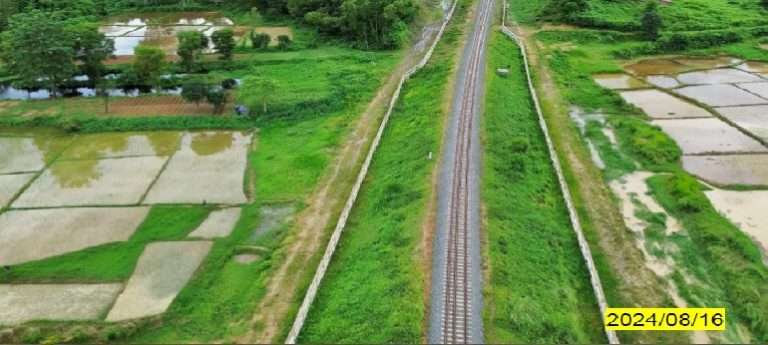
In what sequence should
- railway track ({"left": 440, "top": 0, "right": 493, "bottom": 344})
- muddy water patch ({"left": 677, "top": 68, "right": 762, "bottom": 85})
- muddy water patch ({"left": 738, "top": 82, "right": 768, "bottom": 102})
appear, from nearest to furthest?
railway track ({"left": 440, "top": 0, "right": 493, "bottom": 344}) → muddy water patch ({"left": 738, "top": 82, "right": 768, "bottom": 102}) → muddy water patch ({"left": 677, "top": 68, "right": 762, "bottom": 85})

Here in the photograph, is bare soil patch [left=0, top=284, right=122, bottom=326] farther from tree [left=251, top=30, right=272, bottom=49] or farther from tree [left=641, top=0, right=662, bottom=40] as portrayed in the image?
tree [left=641, top=0, right=662, bottom=40]

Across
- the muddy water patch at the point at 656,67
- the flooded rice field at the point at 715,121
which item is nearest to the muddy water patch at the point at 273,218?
the flooded rice field at the point at 715,121

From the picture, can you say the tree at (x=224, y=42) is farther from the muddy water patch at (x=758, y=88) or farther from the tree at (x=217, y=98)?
the muddy water patch at (x=758, y=88)

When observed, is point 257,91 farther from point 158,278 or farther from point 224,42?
point 158,278

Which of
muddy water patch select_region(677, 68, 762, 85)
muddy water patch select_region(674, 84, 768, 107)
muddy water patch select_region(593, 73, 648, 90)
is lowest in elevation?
muddy water patch select_region(674, 84, 768, 107)

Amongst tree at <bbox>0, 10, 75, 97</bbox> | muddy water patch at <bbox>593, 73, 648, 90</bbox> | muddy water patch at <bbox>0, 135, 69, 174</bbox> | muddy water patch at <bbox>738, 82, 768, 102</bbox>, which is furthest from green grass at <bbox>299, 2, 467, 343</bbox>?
tree at <bbox>0, 10, 75, 97</bbox>

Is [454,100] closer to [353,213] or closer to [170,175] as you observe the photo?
[353,213]

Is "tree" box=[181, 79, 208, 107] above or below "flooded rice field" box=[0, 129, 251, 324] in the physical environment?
above
